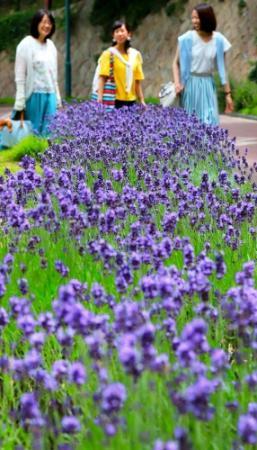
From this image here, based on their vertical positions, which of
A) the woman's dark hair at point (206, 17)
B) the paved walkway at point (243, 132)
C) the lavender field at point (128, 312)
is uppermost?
the woman's dark hair at point (206, 17)

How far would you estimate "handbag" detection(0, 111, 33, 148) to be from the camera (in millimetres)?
13359

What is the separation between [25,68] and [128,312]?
399 inches

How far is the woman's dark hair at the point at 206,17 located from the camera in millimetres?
10547

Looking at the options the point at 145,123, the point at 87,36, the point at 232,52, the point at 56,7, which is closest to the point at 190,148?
the point at 145,123

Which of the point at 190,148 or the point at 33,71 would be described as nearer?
the point at 190,148

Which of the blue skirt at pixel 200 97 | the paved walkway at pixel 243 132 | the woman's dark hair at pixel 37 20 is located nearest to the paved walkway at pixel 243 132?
the paved walkway at pixel 243 132

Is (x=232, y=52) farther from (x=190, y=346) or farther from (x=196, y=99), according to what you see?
(x=190, y=346)

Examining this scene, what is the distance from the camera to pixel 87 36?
148ft

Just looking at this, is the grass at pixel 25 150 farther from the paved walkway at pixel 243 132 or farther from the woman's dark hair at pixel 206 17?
the paved walkway at pixel 243 132

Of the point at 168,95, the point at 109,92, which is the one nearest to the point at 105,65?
the point at 109,92

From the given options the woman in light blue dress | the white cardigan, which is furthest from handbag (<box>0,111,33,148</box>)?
the woman in light blue dress

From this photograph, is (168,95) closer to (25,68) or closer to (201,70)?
(201,70)

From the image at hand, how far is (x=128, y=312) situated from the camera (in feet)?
8.40

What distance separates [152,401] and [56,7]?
158 ft
